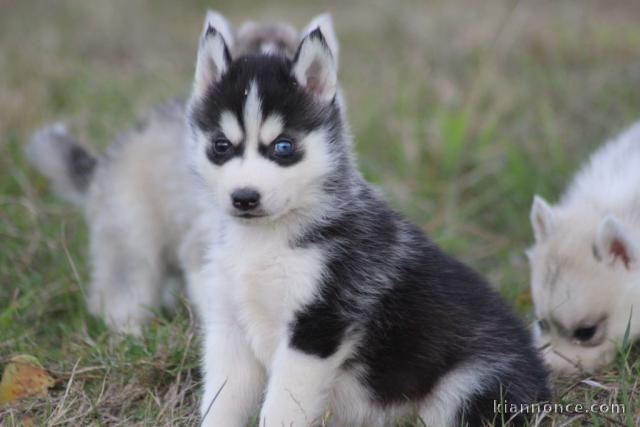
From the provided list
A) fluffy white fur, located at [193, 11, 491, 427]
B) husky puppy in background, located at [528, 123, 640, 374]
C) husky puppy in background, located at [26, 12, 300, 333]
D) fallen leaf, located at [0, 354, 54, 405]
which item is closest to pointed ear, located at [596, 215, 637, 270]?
husky puppy in background, located at [528, 123, 640, 374]

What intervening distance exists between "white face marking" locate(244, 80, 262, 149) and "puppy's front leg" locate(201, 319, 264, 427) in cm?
89

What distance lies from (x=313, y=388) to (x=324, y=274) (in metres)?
0.50

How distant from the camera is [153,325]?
5.50 m

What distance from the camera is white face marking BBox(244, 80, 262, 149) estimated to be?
378 centimetres

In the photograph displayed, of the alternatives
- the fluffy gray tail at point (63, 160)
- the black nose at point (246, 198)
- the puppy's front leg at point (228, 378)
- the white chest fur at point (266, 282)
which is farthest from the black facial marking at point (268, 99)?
Result: the fluffy gray tail at point (63, 160)

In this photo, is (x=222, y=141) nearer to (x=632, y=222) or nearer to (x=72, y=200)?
(x=632, y=222)

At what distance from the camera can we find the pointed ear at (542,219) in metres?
5.55

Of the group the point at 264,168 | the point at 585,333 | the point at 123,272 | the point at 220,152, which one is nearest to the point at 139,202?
the point at 123,272

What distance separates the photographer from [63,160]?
6785 millimetres

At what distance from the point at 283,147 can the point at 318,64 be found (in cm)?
47

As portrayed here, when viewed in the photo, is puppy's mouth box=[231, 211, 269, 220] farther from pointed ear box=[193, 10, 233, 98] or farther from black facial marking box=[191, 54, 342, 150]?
pointed ear box=[193, 10, 233, 98]

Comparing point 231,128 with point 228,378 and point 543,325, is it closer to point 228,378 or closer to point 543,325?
point 228,378

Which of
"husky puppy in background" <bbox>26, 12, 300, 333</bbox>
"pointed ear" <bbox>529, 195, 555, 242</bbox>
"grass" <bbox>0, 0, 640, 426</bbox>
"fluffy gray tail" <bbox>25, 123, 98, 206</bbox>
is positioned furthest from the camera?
"fluffy gray tail" <bbox>25, 123, 98, 206</bbox>

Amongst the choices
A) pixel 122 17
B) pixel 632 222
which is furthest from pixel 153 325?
pixel 122 17
